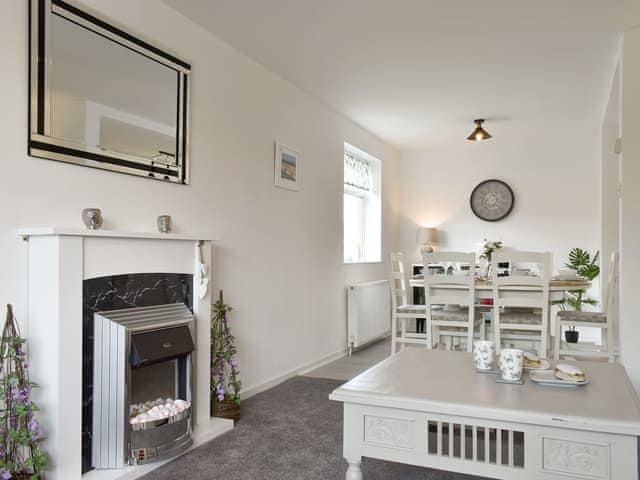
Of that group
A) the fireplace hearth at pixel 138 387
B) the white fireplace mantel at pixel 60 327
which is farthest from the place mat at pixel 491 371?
the white fireplace mantel at pixel 60 327

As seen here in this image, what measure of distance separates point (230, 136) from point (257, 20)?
773 millimetres

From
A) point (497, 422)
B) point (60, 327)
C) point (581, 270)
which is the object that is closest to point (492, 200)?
point (581, 270)

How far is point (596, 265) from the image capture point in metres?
6.15

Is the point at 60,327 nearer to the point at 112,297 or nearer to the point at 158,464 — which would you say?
the point at 112,297

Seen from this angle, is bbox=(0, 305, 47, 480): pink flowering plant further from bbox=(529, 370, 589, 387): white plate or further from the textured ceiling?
the textured ceiling

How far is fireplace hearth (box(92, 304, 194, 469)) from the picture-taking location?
7.60ft

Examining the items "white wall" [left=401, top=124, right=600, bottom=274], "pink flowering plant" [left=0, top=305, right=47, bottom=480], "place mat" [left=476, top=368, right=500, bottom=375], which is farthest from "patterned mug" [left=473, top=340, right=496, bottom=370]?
"white wall" [left=401, top=124, right=600, bottom=274]

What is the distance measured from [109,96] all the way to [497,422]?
7.39 ft

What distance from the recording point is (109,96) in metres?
2.58

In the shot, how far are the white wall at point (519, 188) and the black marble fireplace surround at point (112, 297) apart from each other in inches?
175

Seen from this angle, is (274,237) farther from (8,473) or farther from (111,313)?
(8,473)

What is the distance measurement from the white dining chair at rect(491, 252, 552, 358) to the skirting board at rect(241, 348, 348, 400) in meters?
1.64

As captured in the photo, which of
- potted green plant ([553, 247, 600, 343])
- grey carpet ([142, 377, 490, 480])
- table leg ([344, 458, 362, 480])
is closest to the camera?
table leg ([344, 458, 362, 480])

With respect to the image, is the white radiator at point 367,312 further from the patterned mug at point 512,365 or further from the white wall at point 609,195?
the patterned mug at point 512,365
